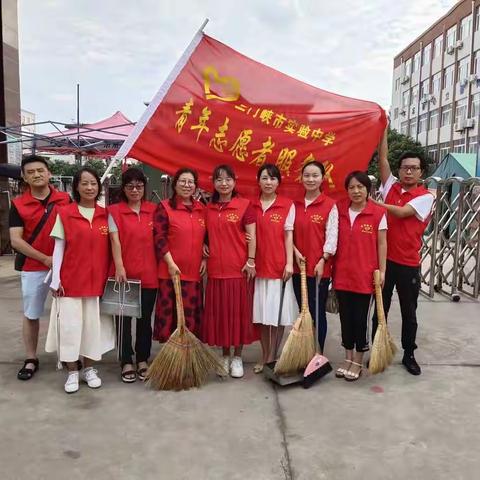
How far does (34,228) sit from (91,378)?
96 cm

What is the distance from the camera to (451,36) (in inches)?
1179

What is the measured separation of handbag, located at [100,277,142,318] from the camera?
2781 mm

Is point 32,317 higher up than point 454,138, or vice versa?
point 454,138

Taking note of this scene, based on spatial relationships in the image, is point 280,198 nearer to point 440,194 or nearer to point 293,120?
point 293,120

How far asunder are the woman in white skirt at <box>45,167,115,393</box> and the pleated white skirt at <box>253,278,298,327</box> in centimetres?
94

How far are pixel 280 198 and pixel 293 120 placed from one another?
A: 68cm

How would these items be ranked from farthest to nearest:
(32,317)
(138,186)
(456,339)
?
(456,339), (32,317), (138,186)

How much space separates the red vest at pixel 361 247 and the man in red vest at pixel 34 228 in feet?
5.71

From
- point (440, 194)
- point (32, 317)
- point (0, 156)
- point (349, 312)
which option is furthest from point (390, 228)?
point (0, 156)

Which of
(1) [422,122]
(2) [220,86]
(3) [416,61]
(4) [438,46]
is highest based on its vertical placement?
(3) [416,61]

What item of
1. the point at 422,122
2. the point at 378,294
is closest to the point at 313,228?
the point at 378,294

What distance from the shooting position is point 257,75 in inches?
128

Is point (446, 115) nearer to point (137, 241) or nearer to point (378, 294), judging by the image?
point (378, 294)

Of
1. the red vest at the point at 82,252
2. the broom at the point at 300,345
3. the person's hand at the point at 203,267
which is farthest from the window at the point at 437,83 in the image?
the red vest at the point at 82,252
